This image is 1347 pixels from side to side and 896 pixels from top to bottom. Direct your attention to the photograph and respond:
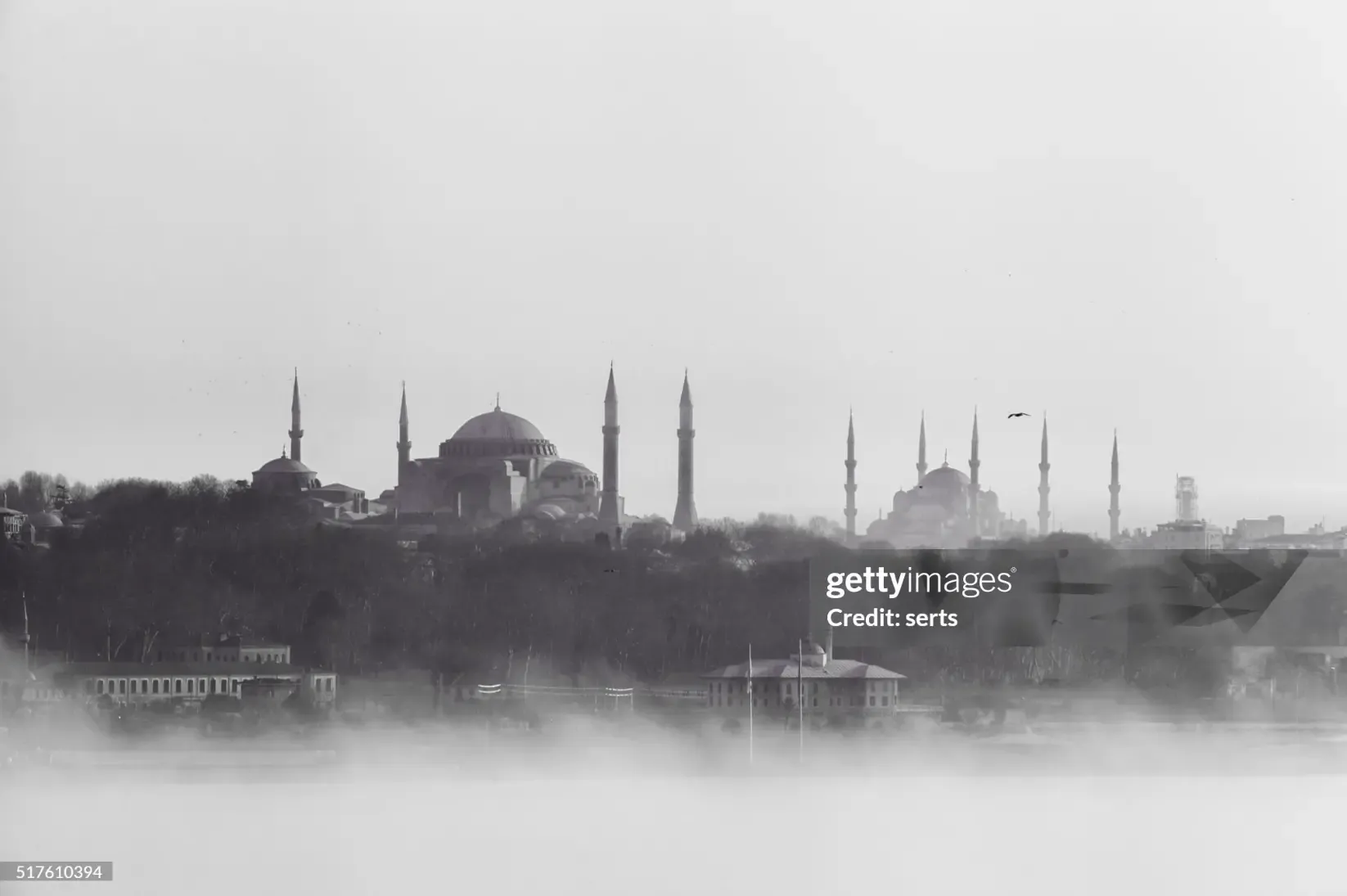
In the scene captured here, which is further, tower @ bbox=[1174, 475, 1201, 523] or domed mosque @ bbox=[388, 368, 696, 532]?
domed mosque @ bbox=[388, 368, 696, 532]

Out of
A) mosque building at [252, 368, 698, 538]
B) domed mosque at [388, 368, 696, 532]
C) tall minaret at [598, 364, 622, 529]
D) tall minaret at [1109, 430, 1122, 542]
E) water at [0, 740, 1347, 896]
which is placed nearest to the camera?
water at [0, 740, 1347, 896]

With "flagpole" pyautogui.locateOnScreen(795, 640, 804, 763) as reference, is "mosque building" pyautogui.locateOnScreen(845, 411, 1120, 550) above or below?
above

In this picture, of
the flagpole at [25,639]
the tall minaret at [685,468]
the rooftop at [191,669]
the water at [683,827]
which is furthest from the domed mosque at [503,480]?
the water at [683,827]

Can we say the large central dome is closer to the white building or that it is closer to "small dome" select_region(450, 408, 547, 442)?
"small dome" select_region(450, 408, 547, 442)

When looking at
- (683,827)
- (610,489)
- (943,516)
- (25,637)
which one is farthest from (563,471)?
(683,827)

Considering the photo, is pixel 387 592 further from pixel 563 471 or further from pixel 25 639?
pixel 563 471

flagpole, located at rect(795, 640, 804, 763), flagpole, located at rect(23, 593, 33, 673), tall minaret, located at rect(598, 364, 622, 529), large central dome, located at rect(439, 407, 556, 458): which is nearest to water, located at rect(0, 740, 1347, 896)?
flagpole, located at rect(795, 640, 804, 763)

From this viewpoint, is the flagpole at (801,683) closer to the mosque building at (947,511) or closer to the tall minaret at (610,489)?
the mosque building at (947,511)

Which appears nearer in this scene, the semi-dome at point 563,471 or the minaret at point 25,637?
the minaret at point 25,637
